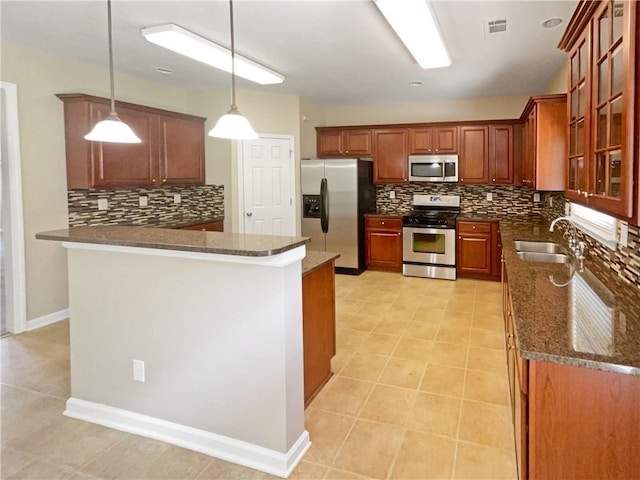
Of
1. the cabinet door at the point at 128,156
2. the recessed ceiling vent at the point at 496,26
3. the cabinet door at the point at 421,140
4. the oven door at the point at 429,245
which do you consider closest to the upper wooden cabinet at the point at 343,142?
the cabinet door at the point at 421,140

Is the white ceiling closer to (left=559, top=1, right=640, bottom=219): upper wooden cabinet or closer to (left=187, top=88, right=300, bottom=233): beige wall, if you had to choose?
(left=187, top=88, right=300, bottom=233): beige wall

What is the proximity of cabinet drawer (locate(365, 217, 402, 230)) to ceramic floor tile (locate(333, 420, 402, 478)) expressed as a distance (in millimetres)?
4132

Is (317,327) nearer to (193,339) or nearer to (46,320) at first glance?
(193,339)

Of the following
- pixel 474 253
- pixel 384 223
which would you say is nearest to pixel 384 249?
pixel 384 223

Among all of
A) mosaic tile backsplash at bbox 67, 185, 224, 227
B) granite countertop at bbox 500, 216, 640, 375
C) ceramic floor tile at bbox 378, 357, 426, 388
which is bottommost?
ceramic floor tile at bbox 378, 357, 426, 388

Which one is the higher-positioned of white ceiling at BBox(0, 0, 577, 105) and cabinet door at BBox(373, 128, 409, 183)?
white ceiling at BBox(0, 0, 577, 105)

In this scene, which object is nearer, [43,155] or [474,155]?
[43,155]

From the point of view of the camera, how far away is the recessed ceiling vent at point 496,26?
3.39 metres

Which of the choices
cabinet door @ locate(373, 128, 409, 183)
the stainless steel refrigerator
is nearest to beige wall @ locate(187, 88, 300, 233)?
the stainless steel refrigerator

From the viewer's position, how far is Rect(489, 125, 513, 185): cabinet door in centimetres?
603

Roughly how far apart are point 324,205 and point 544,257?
352cm

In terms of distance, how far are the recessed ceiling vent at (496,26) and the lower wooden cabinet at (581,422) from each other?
2.89 meters

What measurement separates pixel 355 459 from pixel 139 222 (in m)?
3.97

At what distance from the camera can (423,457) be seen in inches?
88.4
